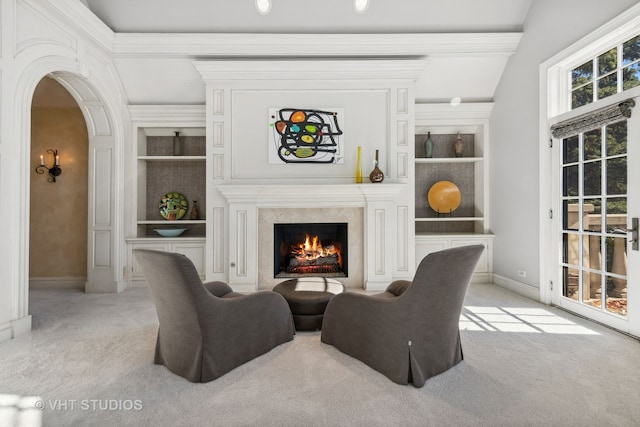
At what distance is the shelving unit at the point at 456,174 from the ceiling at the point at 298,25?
688 millimetres

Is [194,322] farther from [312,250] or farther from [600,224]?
[600,224]

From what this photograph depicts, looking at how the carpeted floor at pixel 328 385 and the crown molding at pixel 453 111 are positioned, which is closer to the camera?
the carpeted floor at pixel 328 385

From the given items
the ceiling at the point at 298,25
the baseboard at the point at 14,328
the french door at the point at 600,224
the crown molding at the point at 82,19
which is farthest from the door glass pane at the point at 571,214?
the crown molding at the point at 82,19

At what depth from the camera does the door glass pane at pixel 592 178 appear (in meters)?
3.08

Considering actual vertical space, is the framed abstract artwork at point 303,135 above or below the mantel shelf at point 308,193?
above

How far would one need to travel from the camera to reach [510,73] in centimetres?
434

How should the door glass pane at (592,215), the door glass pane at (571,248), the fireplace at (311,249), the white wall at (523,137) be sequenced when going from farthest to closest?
the fireplace at (311,249) < the white wall at (523,137) < the door glass pane at (571,248) < the door glass pane at (592,215)

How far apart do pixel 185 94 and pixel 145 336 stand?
132 inches

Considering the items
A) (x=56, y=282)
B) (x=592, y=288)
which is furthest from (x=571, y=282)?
(x=56, y=282)

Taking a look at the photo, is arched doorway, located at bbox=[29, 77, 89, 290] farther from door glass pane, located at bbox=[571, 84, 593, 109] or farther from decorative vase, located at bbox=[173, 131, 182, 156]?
door glass pane, located at bbox=[571, 84, 593, 109]

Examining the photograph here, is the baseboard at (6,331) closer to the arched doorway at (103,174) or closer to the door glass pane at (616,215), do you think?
the arched doorway at (103,174)

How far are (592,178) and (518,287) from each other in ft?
5.29

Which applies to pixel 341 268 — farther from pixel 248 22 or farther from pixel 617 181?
pixel 248 22

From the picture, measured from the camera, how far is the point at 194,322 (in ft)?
6.63
